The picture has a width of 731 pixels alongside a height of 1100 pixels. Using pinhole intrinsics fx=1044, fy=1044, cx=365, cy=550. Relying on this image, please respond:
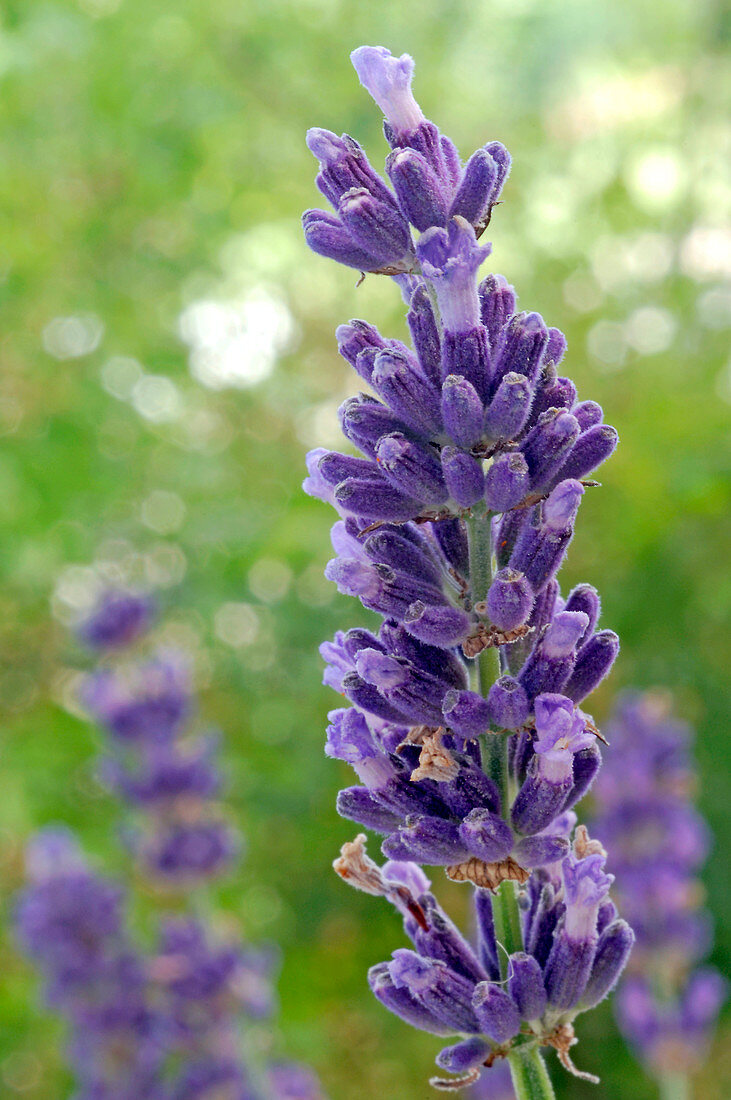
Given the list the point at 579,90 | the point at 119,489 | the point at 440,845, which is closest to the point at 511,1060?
the point at 440,845

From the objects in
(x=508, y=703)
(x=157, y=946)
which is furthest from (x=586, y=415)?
(x=157, y=946)

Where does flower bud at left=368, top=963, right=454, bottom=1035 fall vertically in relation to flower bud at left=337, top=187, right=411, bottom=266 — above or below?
below

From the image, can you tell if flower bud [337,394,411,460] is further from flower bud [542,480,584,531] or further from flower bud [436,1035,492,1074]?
flower bud [436,1035,492,1074]

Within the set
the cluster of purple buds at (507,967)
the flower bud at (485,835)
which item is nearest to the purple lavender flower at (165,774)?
the cluster of purple buds at (507,967)

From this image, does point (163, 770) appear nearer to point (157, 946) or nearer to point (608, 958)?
point (157, 946)

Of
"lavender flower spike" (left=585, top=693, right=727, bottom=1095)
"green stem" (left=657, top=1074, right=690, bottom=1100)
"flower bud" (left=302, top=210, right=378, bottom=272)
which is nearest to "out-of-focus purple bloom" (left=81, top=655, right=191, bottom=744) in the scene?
"lavender flower spike" (left=585, top=693, right=727, bottom=1095)

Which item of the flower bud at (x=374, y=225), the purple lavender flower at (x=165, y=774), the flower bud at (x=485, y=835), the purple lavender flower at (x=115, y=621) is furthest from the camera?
the purple lavender flower at (x=115, y=621)

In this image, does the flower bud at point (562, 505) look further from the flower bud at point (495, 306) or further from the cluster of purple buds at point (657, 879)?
the cluster of purple buds at point (657, 879)
